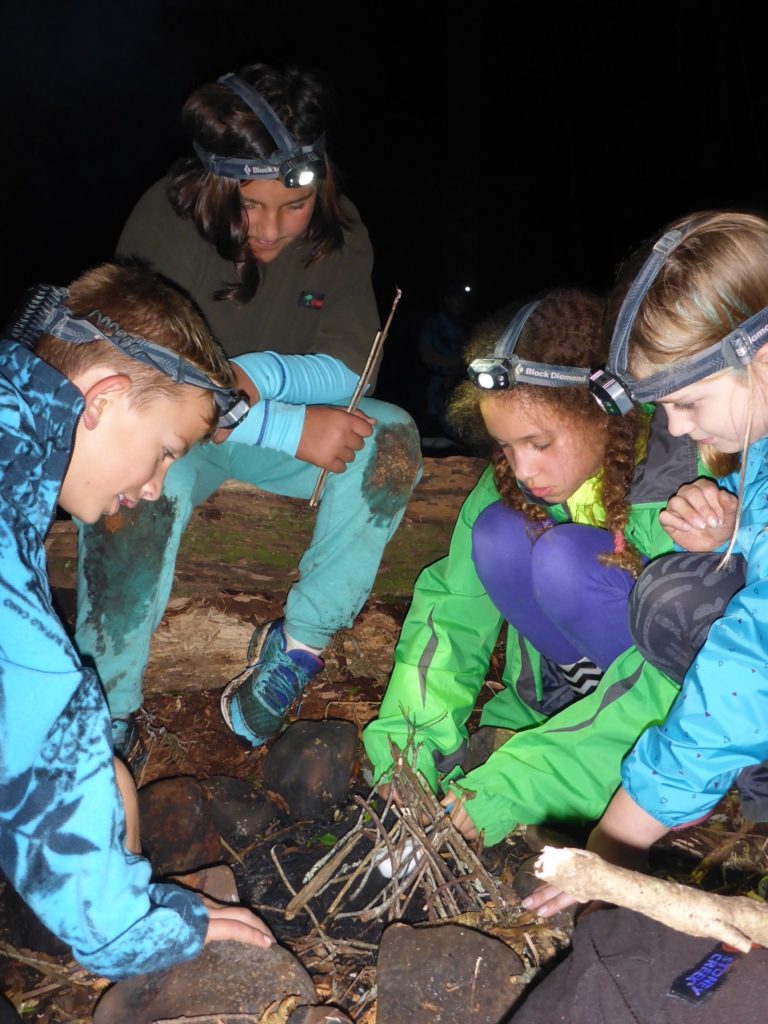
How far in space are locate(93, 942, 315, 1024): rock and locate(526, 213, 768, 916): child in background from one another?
62cm

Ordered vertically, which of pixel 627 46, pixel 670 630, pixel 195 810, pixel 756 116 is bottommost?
pixel 195 810

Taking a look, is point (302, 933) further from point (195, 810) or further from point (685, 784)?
point (685, 784)

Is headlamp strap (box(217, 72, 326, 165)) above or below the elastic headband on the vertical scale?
above

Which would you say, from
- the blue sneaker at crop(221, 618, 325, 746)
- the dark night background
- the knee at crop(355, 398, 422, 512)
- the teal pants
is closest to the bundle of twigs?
the blue sneaker at crop(221, 618, 325, 746)

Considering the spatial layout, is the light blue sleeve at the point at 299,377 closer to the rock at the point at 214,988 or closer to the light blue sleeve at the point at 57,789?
the light blue sleeve at the point at 57,789

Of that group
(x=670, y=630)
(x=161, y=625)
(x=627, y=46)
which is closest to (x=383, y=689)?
(x=161, y=625)

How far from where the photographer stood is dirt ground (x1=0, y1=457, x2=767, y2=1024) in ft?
9.72

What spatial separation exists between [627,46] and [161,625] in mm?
9050

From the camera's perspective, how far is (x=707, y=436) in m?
2.05

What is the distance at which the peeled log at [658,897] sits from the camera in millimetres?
1306

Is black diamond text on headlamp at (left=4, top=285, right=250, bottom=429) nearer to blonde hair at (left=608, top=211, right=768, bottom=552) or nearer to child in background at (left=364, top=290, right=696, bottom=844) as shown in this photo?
child in background at (left=364, top=290, right=696, bottom=844)

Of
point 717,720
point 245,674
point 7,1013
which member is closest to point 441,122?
point 245,674

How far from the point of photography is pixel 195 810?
239 cm

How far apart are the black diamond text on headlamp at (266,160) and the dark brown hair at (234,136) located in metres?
0.02
